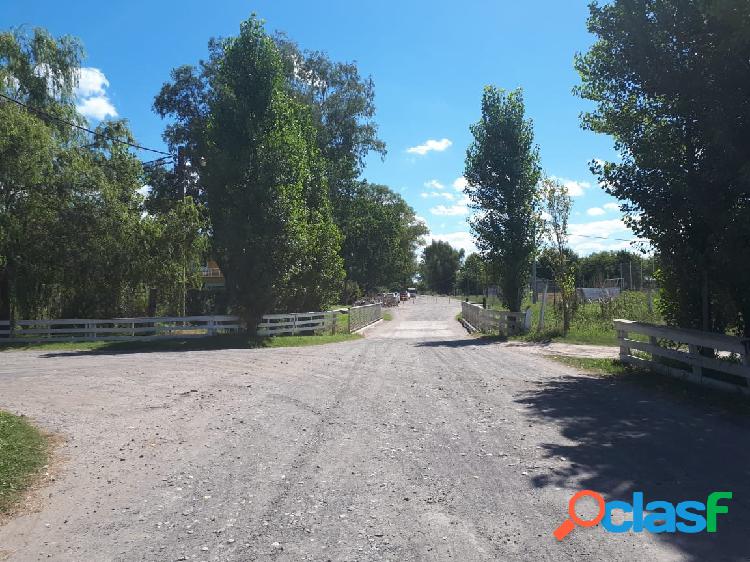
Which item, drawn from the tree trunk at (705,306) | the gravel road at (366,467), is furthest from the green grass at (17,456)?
the tree trunk at (705,306)

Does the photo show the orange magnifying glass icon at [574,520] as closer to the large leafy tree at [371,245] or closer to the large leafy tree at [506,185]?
the large leafy tree at [506,185]

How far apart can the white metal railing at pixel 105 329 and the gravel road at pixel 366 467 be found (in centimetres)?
1240

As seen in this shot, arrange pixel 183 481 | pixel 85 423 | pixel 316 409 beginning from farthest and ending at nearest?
pixel 316 409 → pixel 85 423 → pixel 183 481

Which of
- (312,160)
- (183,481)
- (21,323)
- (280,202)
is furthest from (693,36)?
(21,323)

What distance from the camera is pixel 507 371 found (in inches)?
503

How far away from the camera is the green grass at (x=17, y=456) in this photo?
5427 mm

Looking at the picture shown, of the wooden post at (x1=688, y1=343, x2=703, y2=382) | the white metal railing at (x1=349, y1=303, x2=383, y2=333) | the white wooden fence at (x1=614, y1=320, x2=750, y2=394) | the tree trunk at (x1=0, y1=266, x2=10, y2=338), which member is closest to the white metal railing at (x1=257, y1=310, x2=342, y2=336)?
the white metal railing at (x1=349, y1=303, x2=383, y2=333)

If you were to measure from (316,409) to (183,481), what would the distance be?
329 centimetres

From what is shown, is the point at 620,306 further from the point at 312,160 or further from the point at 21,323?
the point at 21,323

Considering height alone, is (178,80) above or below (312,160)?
above

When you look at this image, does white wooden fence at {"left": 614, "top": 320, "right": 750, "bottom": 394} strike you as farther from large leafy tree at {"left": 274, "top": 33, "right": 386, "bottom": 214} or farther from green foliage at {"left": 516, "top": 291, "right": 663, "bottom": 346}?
large leafy tree at {"left": 274, "top": 33, "right": 386, "bottom": 214}

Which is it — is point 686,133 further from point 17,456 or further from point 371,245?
point 371,245

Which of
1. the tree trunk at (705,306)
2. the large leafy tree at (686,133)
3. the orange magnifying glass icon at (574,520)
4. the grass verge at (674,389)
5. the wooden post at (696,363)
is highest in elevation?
the large leafy tree at (686,133)

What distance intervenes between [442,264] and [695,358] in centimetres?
13623
